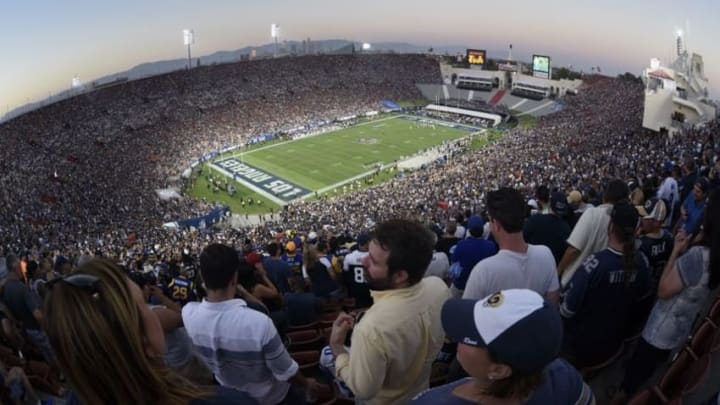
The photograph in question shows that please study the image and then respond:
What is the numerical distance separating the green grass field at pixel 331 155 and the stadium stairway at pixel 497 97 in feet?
50.0

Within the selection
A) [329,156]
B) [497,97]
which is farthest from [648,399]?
[497,97]

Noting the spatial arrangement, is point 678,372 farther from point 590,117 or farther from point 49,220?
point 590,117

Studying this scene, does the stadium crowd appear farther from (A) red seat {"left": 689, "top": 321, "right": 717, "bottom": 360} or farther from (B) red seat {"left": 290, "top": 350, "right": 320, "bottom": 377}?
(A) red seat {"left": 689, "top": 321, "right": 717, "bottom": 360}

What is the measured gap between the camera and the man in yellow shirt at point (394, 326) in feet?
8.98

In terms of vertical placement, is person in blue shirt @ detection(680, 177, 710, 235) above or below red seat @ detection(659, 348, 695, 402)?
above

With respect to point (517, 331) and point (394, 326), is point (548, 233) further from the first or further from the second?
point (517, 331)

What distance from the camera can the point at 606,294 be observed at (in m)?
3.79

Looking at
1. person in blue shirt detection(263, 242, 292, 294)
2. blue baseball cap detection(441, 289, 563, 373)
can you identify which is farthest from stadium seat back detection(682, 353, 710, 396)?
person in blue shirt detection(263, 242, 292, 294)

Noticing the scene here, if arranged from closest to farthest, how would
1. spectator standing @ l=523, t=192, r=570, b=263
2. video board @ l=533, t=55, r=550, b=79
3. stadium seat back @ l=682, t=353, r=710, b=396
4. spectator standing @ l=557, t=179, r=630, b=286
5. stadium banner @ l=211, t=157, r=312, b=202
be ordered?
stadium seat back @ l=682, t=353, r=710, b=396, spectator standing @ l=557, t=179, r=630, b=286, spectator standing @ l=523, t=192, r=570, b=263, stadium banner @ l=211, t=157, r=312, b=202, video board @ l=533, t=55, r=550, b=79

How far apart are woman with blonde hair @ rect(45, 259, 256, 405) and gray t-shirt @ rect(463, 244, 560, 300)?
2219 millimetres

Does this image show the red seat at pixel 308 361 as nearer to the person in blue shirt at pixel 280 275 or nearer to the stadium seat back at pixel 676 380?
the person in blue shirt at pixel 280 275

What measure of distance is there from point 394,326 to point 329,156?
4101cm

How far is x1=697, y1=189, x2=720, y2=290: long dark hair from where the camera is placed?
3482 mm

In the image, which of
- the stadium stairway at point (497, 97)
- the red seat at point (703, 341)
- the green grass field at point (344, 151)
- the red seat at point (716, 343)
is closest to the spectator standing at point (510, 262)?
the red seat at point (703, 341)
